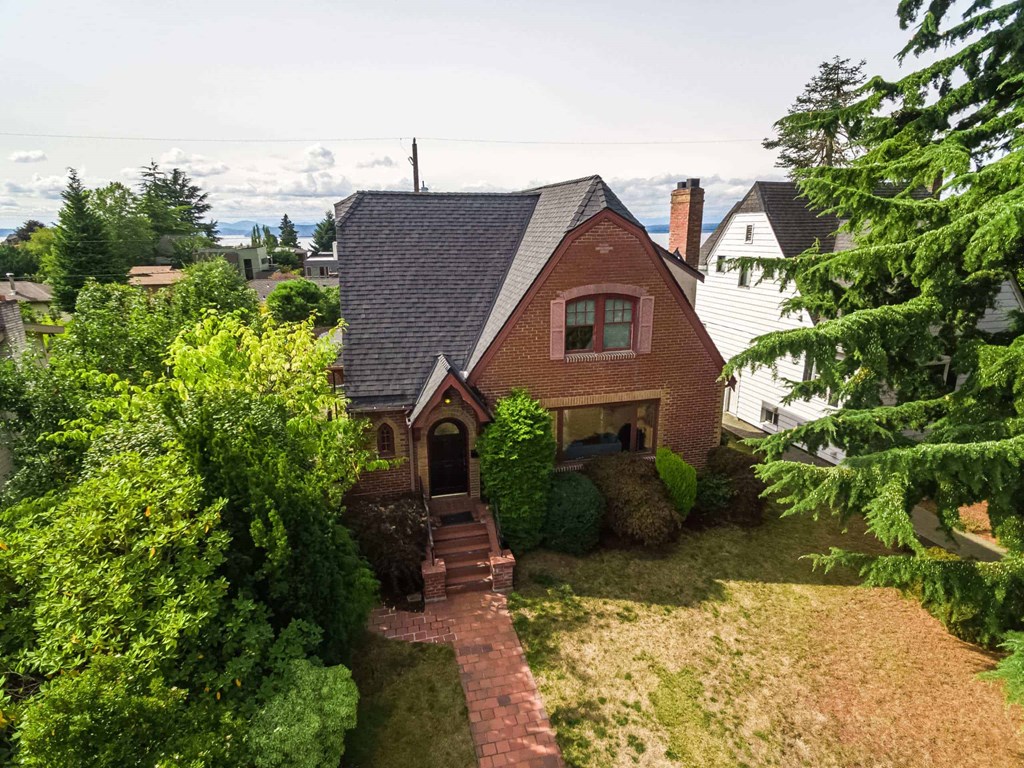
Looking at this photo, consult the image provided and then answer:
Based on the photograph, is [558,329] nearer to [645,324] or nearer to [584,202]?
[645,324]

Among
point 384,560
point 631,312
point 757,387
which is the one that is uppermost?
point 631,312

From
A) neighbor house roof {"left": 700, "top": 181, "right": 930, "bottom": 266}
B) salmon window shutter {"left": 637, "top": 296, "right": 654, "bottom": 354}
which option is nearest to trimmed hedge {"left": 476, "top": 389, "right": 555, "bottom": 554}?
salmon window shutter {"left": 637, "top": 296, "right": 654, "bottom": 354}

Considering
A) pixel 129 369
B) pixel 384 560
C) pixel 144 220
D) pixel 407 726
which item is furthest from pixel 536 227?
pixel 144 220

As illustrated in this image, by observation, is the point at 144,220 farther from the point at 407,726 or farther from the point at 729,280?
the point at 407,726

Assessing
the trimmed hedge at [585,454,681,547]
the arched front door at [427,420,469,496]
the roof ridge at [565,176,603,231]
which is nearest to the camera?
the trimmed hedge at [585,454,681,547]

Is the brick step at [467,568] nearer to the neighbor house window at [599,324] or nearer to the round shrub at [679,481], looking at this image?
the round shrub at [679,481]

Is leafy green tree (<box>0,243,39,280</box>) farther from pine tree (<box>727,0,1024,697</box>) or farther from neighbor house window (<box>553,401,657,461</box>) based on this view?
pine tree (<box>727,0,1024,697</box>)
